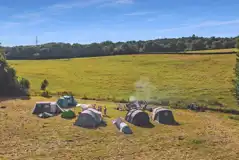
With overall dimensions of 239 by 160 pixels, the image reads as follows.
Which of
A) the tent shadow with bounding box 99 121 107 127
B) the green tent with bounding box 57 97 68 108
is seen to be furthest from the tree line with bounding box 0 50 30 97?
the tent shadow with bounding box 99 121 107 127

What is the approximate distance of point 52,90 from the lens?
80.6 metres

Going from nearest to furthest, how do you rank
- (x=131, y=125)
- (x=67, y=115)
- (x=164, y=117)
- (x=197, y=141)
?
(x=197, y=141) → (x=131, y=125) → (x=164, y=117) → (x=67, y=115)

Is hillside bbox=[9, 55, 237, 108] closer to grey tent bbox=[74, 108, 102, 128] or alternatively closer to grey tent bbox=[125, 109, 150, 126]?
grey tent bbox=[125, 109, 150, 126]

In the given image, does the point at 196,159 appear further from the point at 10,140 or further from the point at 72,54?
the point at 72,54

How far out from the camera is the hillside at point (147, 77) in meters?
74.2

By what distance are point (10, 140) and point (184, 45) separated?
11728 centimetres

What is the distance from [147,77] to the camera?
3676 inches

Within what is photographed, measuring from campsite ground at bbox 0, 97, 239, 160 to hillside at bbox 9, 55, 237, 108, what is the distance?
19.7 metres

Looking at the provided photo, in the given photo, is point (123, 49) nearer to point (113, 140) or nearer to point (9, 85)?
point (9, 85)

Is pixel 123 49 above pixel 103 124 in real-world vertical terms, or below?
above

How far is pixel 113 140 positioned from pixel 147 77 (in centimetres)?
5295

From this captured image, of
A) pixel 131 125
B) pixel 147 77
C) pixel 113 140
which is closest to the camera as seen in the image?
pixel 113 140

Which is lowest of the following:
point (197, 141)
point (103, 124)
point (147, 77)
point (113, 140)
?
point (197, 141)

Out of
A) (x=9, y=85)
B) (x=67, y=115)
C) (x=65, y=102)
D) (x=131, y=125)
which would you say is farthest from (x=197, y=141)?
(x=9, y=85)
